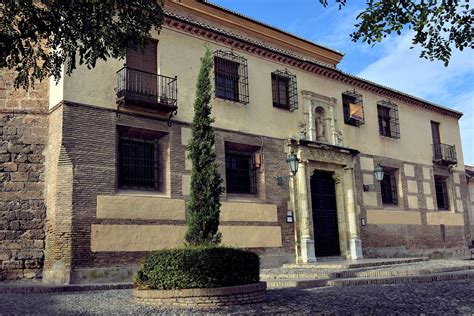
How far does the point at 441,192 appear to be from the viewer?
945 inches

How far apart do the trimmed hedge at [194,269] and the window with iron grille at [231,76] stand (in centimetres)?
839

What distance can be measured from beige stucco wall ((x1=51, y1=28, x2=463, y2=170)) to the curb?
186 inches

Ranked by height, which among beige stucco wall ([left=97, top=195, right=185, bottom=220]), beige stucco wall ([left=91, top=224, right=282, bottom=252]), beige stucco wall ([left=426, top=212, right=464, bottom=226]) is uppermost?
beige stucco wall ([left=97, top=195, right=185, bottom=220])

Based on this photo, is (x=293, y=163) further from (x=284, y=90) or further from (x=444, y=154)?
(x=444, y=154)

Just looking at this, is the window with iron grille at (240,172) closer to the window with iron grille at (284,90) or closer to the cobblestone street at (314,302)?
the window with iron grille at (284,90)

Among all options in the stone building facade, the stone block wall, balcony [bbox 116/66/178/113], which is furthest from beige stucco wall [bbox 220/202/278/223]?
the stone block wall

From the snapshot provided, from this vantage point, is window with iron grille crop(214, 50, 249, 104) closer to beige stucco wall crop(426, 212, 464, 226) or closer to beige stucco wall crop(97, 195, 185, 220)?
beige stucco wall crop(97, 195, 185, 220)

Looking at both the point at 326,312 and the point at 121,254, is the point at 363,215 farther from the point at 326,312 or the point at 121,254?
the point at 326,312

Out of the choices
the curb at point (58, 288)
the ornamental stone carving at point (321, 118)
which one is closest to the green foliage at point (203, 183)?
the curb at point (58, 288)

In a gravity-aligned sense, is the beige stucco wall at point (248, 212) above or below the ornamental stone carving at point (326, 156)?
below

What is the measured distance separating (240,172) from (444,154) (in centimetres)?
1271

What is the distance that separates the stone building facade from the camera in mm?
12547

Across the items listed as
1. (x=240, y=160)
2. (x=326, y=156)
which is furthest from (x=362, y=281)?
(x=326, y=156)

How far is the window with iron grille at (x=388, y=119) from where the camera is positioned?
854 inches
